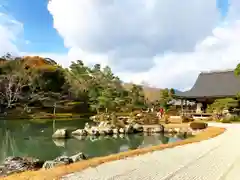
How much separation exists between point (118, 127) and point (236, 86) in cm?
1220

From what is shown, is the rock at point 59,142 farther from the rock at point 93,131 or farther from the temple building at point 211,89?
the temple building at point 211,89

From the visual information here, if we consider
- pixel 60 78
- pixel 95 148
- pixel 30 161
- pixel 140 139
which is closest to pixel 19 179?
pixel 30 161

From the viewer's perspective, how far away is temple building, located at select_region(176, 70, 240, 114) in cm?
2453

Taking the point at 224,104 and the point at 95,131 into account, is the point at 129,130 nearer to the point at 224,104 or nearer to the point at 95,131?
the point at 95,131

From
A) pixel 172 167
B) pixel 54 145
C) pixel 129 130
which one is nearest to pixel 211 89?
pixel 129 130

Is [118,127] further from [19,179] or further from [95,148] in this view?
[19,179]

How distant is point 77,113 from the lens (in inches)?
1288

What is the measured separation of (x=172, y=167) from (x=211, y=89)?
2122 cm

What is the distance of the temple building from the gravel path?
17189mm

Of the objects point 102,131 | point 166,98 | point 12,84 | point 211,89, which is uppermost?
point 12,84

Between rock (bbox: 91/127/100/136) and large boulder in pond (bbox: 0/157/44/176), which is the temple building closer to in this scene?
rock (bbox: 91/127/100/136)

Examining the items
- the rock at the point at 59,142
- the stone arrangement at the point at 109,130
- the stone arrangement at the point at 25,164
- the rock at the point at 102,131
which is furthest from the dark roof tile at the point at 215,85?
the stone arrangement at the point at 25,164

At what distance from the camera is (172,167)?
600cm

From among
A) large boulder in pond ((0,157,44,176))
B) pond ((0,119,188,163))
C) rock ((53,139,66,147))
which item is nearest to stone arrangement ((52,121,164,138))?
pond ((0,119,188,163))
